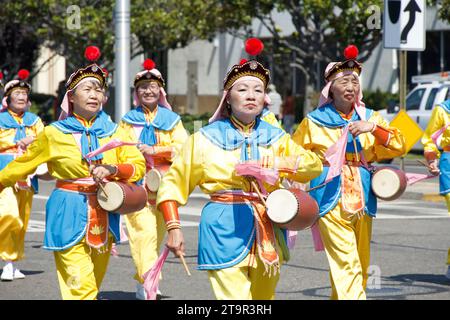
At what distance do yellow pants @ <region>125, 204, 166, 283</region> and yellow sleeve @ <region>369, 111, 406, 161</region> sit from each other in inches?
92.5

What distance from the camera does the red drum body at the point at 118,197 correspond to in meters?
7.77

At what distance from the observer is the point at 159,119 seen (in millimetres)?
10680

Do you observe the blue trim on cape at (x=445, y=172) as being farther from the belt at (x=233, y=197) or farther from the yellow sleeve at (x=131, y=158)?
the belt at (x=233, y=197)

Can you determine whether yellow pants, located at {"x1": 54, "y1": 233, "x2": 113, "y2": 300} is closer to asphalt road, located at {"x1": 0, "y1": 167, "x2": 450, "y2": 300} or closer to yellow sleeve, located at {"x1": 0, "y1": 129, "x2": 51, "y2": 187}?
yellow sleeve, located at {"x1": 0, "y1": 129, "x2": 51, "y2": 187}

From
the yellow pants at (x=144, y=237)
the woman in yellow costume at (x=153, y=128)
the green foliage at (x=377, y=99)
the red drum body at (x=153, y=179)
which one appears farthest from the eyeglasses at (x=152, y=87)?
the green foliage at (x=377, y=99)

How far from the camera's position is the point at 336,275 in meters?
8.33

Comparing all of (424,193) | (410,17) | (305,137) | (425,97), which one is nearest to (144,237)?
(305,137)

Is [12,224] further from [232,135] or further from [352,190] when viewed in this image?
[232,135]

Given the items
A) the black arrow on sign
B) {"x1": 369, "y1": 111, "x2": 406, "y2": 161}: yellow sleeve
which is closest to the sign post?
the black arrow on sign

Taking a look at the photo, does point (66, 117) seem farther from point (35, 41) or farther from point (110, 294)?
point (35, 41)

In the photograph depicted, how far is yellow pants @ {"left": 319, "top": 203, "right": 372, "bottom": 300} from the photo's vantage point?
829 centimetres

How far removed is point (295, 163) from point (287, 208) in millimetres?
341

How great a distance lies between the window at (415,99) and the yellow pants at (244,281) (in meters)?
21.8
